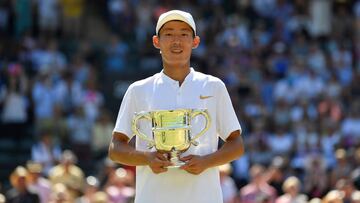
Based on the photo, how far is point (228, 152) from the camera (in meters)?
5.45

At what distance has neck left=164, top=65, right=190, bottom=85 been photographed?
5539 mm

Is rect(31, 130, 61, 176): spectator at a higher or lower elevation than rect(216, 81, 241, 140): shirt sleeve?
lower

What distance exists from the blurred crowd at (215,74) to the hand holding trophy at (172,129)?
25.6 feet

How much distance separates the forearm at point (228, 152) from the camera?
5395 mm

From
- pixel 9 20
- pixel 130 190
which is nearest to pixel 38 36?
pixel 9 20

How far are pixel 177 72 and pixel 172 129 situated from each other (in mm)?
390

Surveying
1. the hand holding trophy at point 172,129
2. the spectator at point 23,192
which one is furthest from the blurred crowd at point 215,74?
the hand holding trophy at point 172,129

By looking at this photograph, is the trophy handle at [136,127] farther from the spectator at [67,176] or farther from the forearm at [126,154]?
the spectator at [67,176]

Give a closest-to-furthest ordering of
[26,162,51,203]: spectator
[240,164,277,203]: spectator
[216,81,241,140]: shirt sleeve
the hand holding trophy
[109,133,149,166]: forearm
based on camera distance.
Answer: the hand holding trophy
[109,133,149,166]: forearm
[216,81,241,140]: shirt sleeve
[240,164,277,203]: spectator
[26,162,51,203]: spectator

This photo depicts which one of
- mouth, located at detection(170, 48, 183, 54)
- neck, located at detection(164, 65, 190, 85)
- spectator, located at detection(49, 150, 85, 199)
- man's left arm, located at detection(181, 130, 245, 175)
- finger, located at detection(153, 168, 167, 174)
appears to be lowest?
spectator, located at detection(49, 150, 85, 199)

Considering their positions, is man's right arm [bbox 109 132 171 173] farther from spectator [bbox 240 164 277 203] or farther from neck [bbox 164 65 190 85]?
spectator [bbox 240 164 277 203]

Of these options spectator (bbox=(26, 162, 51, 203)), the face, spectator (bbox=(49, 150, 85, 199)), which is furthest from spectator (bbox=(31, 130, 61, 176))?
the face

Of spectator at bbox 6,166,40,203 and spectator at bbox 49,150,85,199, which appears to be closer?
spectator at bbox 6,166,40,203

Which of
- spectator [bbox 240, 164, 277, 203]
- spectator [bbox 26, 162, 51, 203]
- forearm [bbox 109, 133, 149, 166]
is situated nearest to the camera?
forearm [bbox 109, 133, 149, 166]
